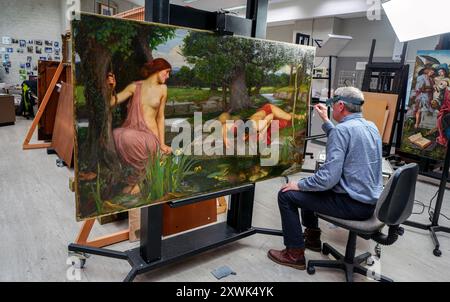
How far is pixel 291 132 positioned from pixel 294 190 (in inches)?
20.8

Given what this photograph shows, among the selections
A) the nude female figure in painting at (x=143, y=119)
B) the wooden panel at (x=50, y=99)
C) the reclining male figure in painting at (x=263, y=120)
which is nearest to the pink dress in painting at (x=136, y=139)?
the nude female figure in painting at (x=143, y=119)

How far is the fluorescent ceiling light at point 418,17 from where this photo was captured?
8.30ft

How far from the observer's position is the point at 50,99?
5.14m

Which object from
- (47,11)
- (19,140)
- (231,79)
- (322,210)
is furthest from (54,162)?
(47,11)

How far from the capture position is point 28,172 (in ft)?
13.3

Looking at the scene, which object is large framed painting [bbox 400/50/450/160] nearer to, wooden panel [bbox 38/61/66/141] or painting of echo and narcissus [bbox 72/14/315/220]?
painting of echo and narcissus [bbox 72/14/315/220]

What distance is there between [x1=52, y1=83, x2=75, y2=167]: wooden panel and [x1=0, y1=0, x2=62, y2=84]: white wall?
3954 millimetres

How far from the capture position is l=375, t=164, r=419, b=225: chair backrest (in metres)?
1.86

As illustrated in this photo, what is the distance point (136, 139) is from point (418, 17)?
7.82 feet

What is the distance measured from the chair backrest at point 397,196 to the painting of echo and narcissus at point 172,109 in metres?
0.85

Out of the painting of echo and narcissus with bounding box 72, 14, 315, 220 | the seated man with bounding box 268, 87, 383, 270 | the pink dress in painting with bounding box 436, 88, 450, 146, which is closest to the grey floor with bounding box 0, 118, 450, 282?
the seated man with bounding box 268, 87, 383, 270

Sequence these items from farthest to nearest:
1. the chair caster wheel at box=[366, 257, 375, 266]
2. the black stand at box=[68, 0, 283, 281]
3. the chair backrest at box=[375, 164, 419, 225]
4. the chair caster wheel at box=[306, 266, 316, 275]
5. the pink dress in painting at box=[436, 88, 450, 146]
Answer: the pink dress in painting at box=[436, 88, 450, 146]
the chair caster wheel at box=[366, 257, 375, 266]
the chair caster wheel at box=[306, 266, 316, 275]
the black stand at box=[68, 0, 283, 281]
the chair backrest at box=[375, 164, 419, 225]

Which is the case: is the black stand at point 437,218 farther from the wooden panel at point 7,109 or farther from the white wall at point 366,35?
the wooden panel at point 7,109

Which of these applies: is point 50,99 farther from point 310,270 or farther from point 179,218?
point 310,270
